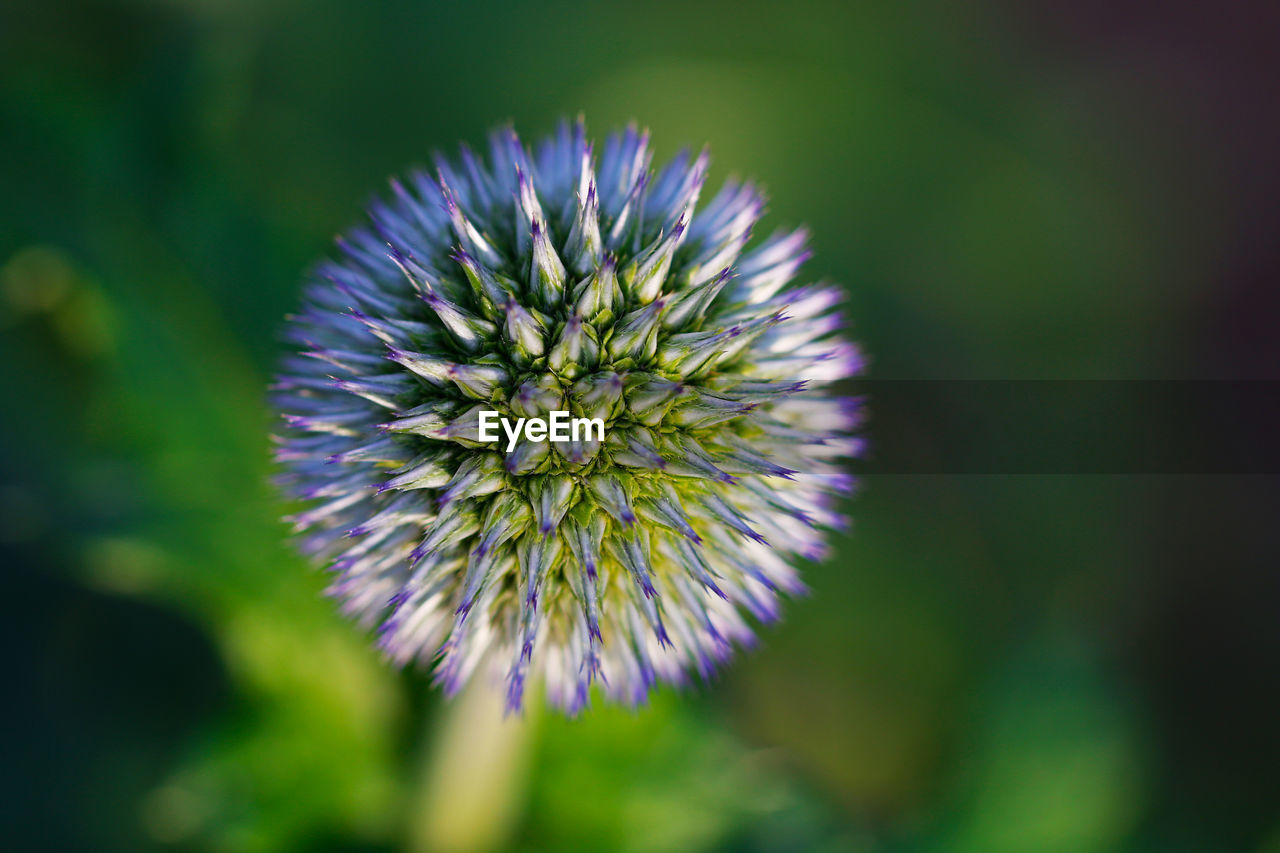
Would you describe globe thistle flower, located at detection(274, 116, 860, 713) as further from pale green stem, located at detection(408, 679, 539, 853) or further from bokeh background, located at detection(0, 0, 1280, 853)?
bokeh background, located at detection(0, 0, 1280, 853)

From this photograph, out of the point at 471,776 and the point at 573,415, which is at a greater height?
the point at 573,415

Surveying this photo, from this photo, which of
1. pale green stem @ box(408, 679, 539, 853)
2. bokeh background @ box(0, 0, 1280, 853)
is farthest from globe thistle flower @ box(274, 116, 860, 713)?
bokeh background @ box(0, 0, 1280, 853)

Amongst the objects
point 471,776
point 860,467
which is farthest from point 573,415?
point 860,467

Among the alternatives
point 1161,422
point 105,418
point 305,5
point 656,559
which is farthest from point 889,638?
point 305,5

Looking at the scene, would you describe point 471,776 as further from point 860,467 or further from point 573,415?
point 860,467

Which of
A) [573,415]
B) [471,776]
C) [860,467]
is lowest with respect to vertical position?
[471,776]

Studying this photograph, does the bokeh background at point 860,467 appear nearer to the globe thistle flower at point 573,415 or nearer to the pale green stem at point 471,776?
the pale green stem at point 471,776
